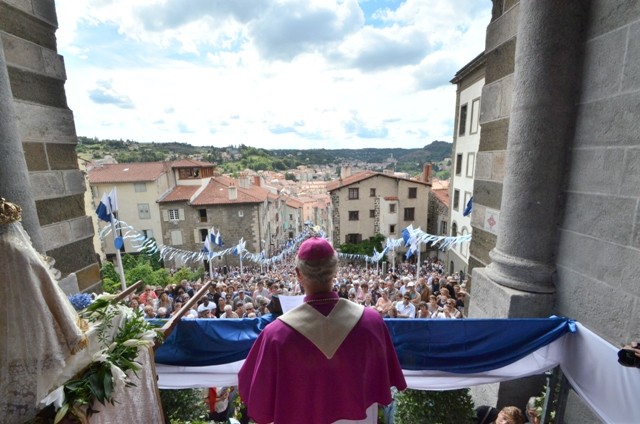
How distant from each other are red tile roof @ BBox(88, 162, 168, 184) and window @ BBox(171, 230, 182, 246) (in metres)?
5.73

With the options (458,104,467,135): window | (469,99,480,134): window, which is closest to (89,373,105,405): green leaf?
(469,99,480,134): window

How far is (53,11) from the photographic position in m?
3.41

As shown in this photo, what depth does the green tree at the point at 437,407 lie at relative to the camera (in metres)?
2.81

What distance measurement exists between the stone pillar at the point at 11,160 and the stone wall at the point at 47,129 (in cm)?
4

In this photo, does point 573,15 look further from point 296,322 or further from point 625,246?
point 296,322

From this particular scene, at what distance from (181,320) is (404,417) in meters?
2.14

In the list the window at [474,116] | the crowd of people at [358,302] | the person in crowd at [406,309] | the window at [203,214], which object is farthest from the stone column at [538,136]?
the window at [203,214]

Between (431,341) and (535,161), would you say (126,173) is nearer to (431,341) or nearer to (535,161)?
(431,341)

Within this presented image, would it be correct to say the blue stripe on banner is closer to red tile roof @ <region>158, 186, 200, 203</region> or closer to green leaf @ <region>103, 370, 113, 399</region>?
green leaf @ <region>103, 370, 113, 399</region>

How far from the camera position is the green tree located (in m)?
2.81

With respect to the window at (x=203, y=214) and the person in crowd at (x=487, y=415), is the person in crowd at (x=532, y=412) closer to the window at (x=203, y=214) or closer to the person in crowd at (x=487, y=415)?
the person in crowd at (x=487, y=415)

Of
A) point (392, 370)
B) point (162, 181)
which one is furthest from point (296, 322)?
point (162, 181)

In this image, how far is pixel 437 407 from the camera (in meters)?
2.82

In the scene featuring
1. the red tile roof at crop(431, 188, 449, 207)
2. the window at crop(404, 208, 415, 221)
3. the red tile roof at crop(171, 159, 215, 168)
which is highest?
the red tile roof at crop(171, 159, 215, 168)
